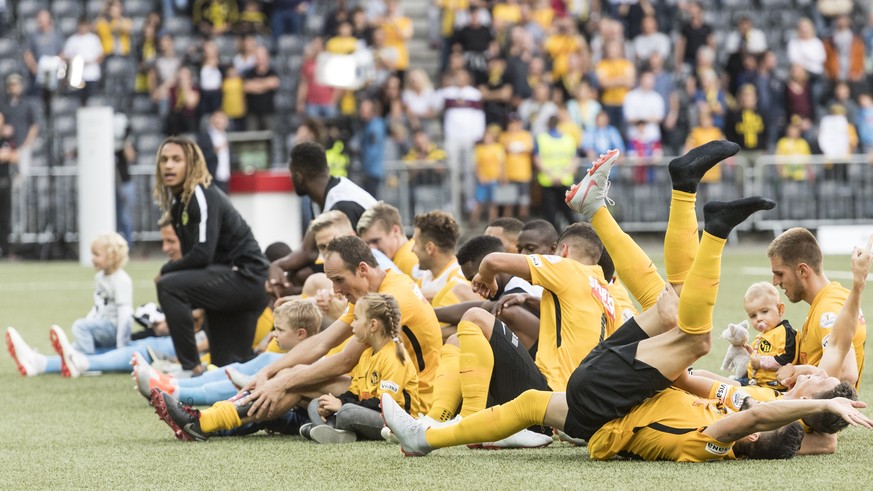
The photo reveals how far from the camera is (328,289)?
9172mm

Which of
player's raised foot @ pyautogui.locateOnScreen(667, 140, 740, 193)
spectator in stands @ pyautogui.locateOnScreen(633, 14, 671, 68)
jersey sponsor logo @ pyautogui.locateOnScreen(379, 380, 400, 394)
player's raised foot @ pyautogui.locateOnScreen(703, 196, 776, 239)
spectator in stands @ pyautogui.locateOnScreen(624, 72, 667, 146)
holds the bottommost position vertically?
jersey sponsor logo @ pyautogui.locateOnScreen(379, 380, 400, 394)

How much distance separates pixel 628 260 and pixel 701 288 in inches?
40.0

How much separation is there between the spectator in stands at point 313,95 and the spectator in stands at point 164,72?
202cm

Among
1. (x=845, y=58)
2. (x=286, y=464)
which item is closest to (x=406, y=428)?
(x=286, y=464)

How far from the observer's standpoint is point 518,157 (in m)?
21.6

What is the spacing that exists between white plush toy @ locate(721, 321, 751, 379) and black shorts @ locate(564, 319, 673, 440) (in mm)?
1679

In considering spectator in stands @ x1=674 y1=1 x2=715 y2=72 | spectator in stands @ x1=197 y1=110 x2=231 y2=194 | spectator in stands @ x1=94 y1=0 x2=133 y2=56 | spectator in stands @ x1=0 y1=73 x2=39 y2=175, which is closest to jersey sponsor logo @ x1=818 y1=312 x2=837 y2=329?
spectator in stands @ x1=197 y1=110 x2=231 y2=194

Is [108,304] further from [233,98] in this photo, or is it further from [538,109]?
[538,109]

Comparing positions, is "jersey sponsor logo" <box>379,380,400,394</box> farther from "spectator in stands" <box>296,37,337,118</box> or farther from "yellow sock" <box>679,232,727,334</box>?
"spectator in stands" <box>296,37,337,118</box>

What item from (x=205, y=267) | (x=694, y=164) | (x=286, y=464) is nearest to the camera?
(x=694, y=164)

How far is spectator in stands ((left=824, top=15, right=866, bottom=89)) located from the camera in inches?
947

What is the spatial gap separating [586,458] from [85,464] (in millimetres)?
2285

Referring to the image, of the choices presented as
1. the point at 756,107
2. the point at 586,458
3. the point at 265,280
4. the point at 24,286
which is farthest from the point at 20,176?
the point at 586,458

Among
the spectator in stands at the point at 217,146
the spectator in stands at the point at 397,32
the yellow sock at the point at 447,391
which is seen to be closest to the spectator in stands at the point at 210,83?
the spectator in stands at the point at 217,146
